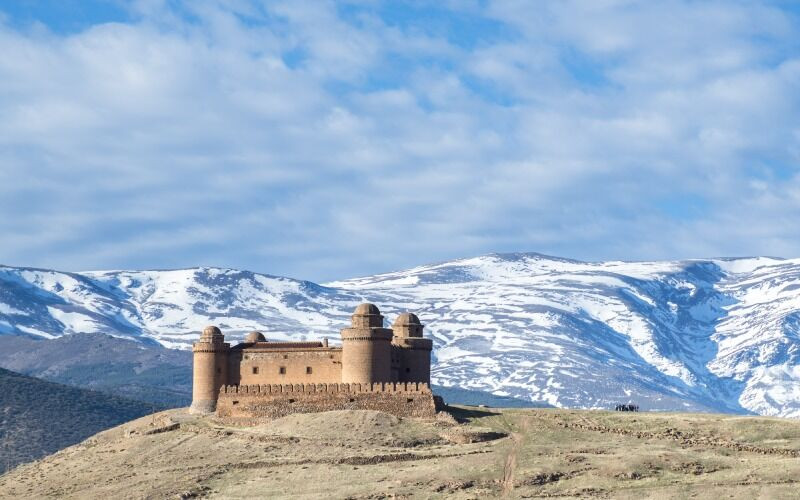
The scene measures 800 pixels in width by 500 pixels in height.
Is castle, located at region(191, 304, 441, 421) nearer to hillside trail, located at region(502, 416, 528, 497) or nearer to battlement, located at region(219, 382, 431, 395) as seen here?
battlement, located at region(219, 382, 431, 395)

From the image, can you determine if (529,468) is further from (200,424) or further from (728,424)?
(200,424)

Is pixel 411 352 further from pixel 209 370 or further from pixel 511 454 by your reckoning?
pixel 511 454

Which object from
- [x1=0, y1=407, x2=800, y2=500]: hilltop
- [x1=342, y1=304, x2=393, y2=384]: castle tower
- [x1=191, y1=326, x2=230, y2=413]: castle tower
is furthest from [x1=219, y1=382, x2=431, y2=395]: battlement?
[x1=191, y1=326, x2=230, y2=413]: castle tower

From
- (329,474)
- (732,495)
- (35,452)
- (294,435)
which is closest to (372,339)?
(294,435)

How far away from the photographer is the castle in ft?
438

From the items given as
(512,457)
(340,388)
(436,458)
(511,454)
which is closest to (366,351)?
(340,388)

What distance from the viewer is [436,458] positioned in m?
119

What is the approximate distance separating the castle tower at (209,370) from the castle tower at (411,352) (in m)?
16.2

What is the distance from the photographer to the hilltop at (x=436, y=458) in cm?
11038

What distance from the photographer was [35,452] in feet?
650

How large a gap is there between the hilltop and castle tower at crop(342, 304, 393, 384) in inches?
367

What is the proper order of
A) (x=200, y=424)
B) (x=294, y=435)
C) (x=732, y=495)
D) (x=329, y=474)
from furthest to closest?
(x=200, y=424) → (x=294, y=435) → (x=329, y=474) → (x=732, y=495)

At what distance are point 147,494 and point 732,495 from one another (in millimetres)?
41310

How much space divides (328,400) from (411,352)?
49.7 ft
